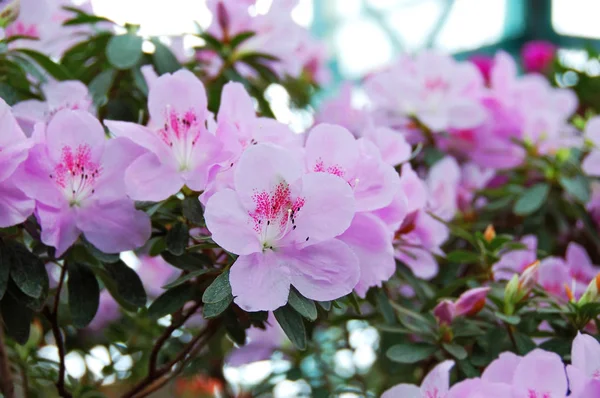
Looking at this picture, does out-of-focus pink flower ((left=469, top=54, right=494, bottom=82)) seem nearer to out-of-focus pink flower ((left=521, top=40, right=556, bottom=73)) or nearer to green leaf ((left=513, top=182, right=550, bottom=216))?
out-of-focus pink flower ((left=521, top=40, right=556, bottom=73))

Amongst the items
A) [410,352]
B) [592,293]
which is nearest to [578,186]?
[592,293]

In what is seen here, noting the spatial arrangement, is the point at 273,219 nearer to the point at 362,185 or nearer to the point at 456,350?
the point at 362,185

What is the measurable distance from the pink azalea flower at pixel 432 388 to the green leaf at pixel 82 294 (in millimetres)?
374

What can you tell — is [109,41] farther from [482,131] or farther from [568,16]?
[568,16]

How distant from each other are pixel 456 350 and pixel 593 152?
63 cm

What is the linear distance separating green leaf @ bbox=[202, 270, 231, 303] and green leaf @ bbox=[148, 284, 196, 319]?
14 centimetres

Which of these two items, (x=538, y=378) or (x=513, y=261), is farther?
(x=513, y=261)

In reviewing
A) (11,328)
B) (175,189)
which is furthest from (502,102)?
(11,328)

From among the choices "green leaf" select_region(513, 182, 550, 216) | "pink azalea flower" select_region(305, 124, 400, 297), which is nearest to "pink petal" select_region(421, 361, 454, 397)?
"pink azalea flower" select_region(305, 124, 400, 297)

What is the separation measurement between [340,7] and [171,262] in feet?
14.1

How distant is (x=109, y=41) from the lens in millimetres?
1141

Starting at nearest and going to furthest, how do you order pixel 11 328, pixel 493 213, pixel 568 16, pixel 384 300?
pixel 11 328, pixel 384 300, pixel 493 213, pixel 568 16

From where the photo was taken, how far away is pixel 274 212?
730 millimetres

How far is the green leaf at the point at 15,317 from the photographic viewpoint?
0.84 m
